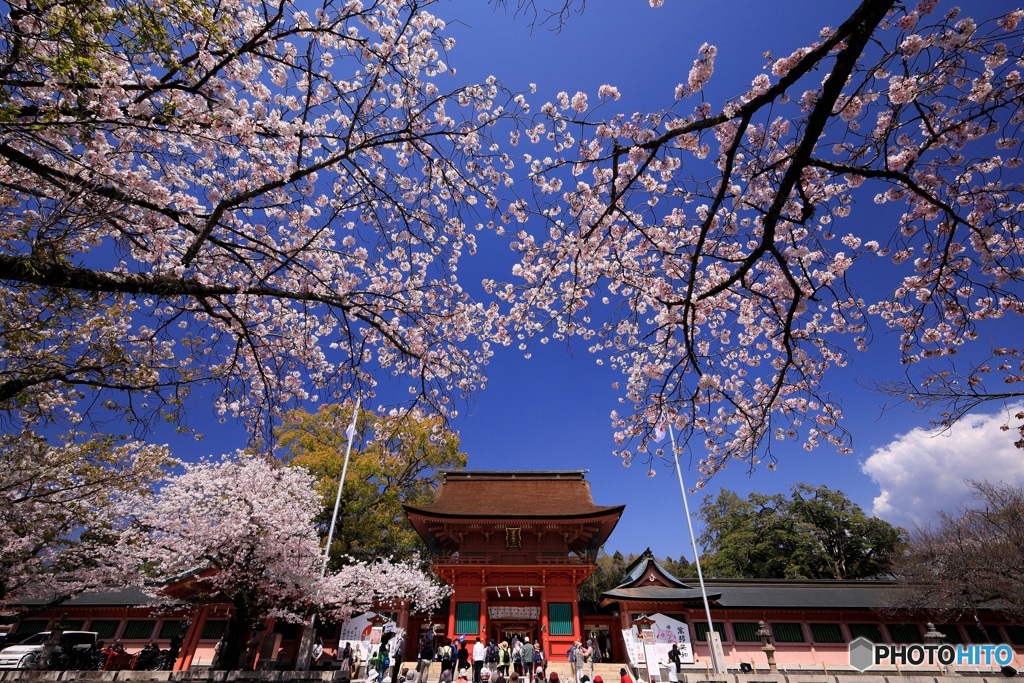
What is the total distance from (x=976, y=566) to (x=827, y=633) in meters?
5.65

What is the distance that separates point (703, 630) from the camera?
17.6 metres

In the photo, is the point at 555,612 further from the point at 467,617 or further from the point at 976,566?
the point at 976,566

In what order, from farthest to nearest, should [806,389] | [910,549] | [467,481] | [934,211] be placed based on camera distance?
[467,481]
[910,549]
[806,389]
[934,211]

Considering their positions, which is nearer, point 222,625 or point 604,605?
point 222,625

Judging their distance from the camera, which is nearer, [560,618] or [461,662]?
[461,662]

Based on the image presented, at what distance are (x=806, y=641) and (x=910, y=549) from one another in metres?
7.91

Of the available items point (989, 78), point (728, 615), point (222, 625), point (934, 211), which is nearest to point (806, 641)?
point (728, 615)

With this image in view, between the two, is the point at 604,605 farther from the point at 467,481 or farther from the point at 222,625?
the point at 222,625

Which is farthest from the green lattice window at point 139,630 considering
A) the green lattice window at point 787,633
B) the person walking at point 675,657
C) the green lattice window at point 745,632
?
the green lattice window at point 787,633

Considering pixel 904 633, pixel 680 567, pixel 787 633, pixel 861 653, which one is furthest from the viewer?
pixel 680 567

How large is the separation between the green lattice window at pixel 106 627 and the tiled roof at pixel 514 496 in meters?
12.8

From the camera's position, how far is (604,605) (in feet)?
63.2

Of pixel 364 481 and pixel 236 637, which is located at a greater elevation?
pixel 364 481

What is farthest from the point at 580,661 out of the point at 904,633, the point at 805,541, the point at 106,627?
the point at 805,541
